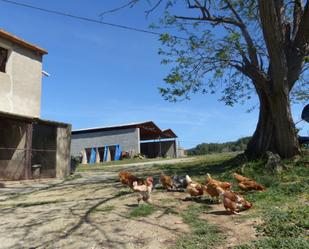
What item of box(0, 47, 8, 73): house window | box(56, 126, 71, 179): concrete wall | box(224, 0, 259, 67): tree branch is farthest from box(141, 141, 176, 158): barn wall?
box(224, 0, 259, 67): tree branch

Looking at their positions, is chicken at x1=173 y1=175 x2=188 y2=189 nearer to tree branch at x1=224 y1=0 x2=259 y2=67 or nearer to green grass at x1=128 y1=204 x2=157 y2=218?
green grass at x1=128 y1=204 x2=157 y2=218

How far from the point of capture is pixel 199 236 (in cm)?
507

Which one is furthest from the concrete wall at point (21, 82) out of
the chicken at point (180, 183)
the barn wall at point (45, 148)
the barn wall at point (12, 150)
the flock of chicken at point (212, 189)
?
the chicken at point (180, 183)

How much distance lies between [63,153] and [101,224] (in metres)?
9.98

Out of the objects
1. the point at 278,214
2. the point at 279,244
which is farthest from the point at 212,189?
the point at 279,244

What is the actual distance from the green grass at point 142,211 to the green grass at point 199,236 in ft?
2.18

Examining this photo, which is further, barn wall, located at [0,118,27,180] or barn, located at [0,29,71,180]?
barn, located at [0,29,71,180]

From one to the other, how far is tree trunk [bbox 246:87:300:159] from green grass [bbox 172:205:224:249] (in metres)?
5.57

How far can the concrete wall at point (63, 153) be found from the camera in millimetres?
15086

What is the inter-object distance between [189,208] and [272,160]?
155 inches

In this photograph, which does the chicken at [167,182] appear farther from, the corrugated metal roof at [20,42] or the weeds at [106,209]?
the corrugated metal roof at [20,42]

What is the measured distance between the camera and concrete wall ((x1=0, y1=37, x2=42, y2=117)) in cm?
1466

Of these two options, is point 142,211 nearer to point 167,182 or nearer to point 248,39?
point 167,182

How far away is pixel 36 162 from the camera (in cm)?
1494
